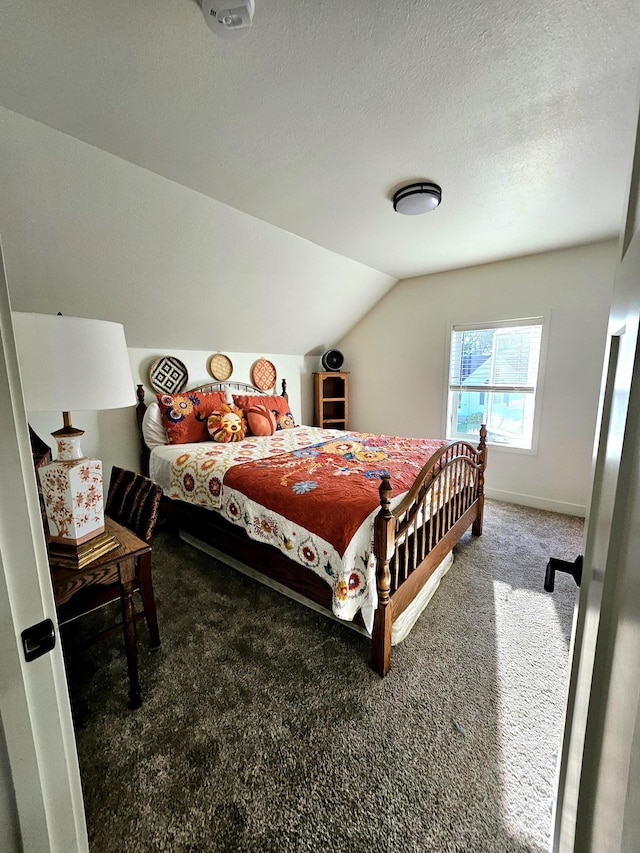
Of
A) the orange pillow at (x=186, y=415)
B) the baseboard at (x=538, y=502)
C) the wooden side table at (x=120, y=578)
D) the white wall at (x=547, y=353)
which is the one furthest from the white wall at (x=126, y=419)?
the baseboard at (x=538, y=502)

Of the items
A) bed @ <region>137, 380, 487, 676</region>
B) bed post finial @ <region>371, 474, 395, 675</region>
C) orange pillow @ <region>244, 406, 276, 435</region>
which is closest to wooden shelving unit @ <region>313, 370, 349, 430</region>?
orange pillow @ <region>244, 406, 276, 435</region>

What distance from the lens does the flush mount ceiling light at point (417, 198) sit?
1980 mm

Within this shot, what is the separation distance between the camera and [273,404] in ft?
12.3

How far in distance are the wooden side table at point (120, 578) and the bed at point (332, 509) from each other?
2.32 ft

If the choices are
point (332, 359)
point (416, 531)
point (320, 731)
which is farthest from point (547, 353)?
point (320, 731)

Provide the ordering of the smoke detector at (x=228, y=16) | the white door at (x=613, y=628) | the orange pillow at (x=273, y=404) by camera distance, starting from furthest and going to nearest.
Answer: the orange pillow at (x=273, y=404)
the smoke detector at (x=228, y=16)
the white door at (x=613, y=628)

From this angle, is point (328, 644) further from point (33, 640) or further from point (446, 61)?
point (446, 61)

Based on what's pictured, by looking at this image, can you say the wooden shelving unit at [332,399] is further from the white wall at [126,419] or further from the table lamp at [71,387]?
the table lamp at [71,387]

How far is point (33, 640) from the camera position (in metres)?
0.54

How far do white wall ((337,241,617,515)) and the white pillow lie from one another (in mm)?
2654

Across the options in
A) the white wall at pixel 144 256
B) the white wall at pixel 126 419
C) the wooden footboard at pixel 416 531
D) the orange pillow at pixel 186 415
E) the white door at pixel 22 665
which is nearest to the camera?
the white door at pixel 22 665

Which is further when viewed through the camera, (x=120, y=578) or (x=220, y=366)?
(x=220, y=366)

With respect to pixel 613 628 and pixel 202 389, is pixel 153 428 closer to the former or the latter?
pixel 202 389

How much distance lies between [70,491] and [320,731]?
4.33 ft
